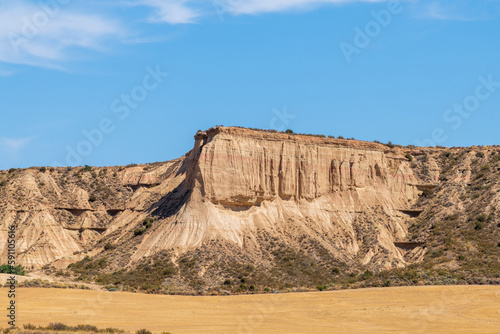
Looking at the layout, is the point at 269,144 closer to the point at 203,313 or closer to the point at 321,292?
the point at 321,292

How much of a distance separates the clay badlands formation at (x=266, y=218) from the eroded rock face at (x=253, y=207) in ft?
0.39

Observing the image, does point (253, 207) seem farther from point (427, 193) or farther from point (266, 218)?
point (427, 193)

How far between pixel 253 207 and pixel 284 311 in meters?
27.6

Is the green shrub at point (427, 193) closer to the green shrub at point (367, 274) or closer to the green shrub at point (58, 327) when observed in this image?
the green shrub at point (367, 274)

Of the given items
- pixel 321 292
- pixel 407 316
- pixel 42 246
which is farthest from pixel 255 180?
pixel 407 316

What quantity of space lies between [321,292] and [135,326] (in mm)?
A: 21481

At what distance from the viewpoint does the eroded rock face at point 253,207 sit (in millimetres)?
79500

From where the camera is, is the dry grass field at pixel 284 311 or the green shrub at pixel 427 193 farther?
the green shrub at pixel 427 193

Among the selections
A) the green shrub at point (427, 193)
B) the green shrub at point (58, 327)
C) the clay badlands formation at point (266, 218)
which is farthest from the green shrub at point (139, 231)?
the green shrub at point (58, 327)

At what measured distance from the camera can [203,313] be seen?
54781 mm

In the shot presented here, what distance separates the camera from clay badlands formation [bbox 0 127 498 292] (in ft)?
247

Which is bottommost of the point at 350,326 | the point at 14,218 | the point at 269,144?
the point at 350,326

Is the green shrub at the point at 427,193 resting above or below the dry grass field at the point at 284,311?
above

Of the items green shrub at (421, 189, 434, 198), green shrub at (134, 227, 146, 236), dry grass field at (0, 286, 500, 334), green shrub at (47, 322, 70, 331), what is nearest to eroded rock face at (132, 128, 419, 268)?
green shrub at (421, 189, 434, 198)
